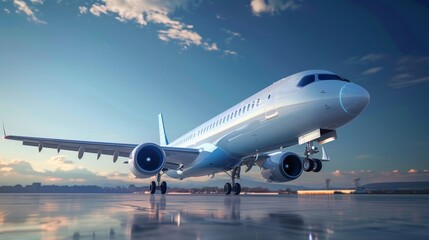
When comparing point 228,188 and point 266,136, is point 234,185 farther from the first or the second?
point 266,136

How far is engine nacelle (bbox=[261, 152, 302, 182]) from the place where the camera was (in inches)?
747

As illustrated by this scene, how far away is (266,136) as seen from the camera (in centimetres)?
1454

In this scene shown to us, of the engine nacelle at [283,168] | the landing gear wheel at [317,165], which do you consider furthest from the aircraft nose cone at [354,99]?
the engine nacelle at [283,168]

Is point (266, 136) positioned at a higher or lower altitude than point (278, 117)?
lower

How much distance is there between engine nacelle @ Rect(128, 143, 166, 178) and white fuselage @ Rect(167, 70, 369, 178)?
3.55 metres

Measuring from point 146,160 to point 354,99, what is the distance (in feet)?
32.9

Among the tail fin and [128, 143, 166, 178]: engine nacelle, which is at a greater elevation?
the tail fin

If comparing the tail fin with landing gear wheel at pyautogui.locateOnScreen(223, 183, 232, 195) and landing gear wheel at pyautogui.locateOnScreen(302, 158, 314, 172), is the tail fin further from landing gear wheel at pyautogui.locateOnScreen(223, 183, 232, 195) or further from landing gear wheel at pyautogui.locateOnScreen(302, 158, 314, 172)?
landing gear wheel at pyautogui.locateOnScreen(302, 158, 314, 172)

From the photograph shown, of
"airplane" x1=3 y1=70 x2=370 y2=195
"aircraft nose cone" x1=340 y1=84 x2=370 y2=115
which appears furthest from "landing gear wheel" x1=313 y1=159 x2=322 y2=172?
"aircraft nose cone" x1=340 y1=84 x2=370 y2=115

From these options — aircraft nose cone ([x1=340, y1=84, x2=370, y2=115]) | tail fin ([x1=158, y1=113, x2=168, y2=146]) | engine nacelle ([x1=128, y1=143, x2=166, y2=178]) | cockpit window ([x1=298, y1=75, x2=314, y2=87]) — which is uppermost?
tail fin ([x1=158, y1=113, x2=168, y2=146])

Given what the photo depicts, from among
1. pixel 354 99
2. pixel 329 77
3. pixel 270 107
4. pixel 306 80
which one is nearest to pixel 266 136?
pixel 270 107

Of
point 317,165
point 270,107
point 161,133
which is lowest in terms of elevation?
point 317,165

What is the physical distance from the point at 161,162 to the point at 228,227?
478 inches

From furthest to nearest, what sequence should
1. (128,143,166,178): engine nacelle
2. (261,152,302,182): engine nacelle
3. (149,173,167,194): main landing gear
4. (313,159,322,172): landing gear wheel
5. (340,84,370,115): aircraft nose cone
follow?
(149,173,167,194): main landing gear < (261,152,302,182): engine nacelle < (128,143,166,178): engine nacelle < (313,159,322,172): landing gear wheel < (340,84,370,115): aircraft nose cone
